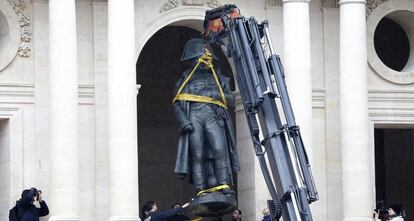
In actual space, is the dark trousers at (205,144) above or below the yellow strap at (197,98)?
below

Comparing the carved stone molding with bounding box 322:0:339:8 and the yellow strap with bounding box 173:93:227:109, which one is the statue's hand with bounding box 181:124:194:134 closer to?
the yellow strap with bounding box 173:93:227:109

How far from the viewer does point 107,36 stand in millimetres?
39500

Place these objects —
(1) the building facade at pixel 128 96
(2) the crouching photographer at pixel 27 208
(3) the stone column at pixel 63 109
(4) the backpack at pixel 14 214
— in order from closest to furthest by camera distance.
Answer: (2) the crouching photographer at pixel 27 208
(4) the backpack at pixel 14 214
(3) the stone column at pixel 63 109
(1) the building facade at pixel 128 96

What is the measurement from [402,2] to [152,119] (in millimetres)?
8601

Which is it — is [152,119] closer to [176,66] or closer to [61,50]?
[176,66]

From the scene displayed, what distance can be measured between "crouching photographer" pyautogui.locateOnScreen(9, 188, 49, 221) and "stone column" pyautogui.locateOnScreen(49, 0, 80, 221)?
1195 mm


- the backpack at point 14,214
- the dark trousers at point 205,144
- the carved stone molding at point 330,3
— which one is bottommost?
the backpack at point 14,214

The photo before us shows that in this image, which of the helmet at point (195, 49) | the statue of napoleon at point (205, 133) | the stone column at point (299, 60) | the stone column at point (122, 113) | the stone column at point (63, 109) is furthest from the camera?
the stone column at point (299, 60)

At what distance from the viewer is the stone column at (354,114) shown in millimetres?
39719

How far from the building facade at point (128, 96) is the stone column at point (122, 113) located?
0.08ft

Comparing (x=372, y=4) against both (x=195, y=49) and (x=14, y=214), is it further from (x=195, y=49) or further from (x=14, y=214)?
(x=195, y=49)

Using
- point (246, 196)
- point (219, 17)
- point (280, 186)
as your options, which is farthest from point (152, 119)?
point (280, 186)

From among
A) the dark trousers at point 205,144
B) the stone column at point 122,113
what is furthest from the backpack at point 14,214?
the dark trousers at point 205,144

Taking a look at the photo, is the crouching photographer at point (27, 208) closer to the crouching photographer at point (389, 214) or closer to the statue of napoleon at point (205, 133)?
the statue of napoleon at point (205, 133)
